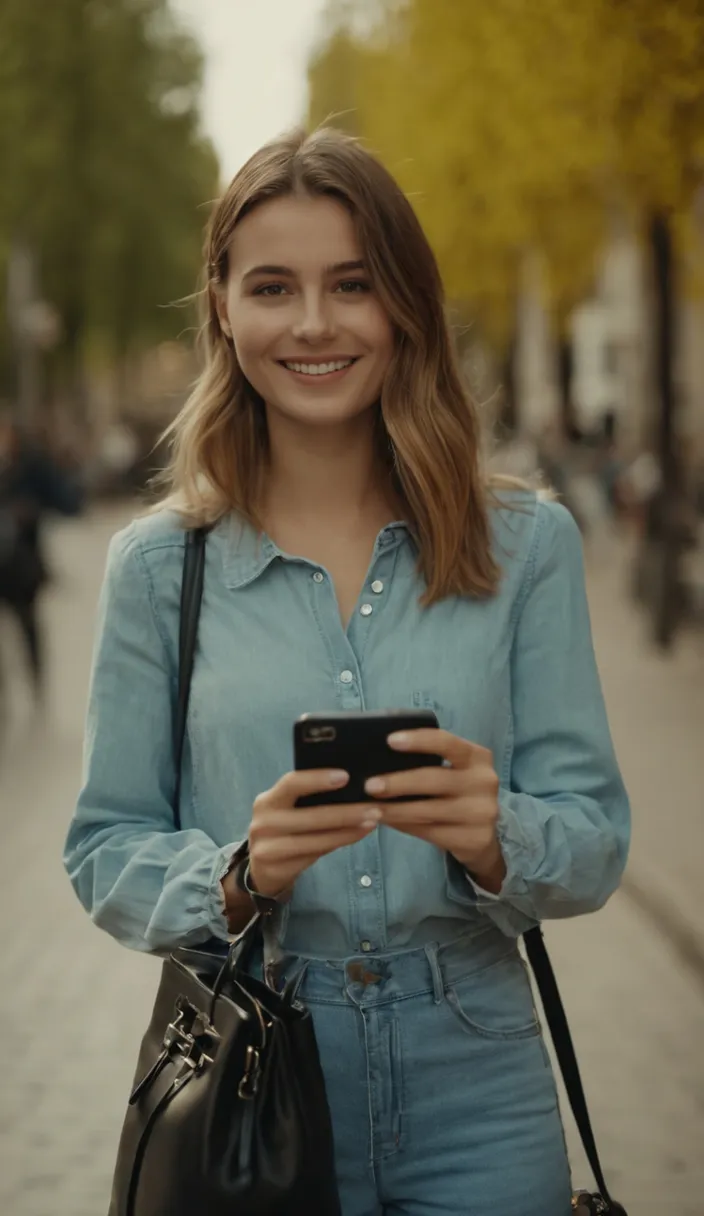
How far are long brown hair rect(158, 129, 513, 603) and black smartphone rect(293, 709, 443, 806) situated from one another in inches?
15.6

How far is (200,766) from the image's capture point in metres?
2.37

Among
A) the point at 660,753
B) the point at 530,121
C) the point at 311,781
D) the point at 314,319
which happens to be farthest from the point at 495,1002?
the point at 530,121

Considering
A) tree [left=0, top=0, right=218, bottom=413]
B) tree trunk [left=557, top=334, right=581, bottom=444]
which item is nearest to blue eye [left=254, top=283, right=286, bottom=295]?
tree trunk [left=557, top=334, right=581, bottom=444]

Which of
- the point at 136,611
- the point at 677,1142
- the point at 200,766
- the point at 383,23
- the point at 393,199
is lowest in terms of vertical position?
the point at 677,1142

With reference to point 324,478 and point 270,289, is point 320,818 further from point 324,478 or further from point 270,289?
point 270,289

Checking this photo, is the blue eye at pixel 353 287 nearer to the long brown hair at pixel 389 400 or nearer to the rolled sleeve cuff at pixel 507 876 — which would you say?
the long brown hair at pixel 389 400

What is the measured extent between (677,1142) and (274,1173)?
331 centimetres

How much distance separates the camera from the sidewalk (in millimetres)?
7629

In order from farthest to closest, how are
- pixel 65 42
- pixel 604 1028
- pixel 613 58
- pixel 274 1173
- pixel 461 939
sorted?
pixel 65 42, pixel 613 58, pixel 604 1028, pixel 461 939, pixel 274 1173

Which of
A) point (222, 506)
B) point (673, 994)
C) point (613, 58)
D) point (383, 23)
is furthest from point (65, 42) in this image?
point (222, 506)

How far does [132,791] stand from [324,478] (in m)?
0.48

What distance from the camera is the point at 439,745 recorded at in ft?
6.71

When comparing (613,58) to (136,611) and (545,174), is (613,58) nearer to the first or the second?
(545,174)

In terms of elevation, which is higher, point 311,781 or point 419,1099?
point 311,781
